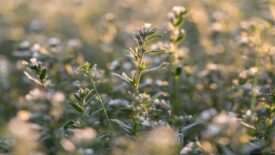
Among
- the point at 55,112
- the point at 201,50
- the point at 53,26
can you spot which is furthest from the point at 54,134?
the point at 53,26

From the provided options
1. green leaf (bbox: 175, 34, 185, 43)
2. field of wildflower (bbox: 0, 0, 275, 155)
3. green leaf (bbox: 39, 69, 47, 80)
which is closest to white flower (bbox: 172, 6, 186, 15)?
field of wildflower (bbox: 0, 0, 275, 155)

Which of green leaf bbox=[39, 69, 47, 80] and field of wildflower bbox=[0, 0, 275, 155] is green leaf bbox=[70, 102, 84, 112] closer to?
field of wildflower bbox=[0, 0, 275, 155]

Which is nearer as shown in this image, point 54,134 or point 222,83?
point 54,134

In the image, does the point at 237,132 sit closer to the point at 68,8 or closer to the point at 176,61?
the point at 176,61

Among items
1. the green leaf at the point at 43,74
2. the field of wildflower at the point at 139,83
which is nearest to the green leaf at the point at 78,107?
the field of wildflower at the point at 139,83

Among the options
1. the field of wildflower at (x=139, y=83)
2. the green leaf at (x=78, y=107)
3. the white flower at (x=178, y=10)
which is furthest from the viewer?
the white flower at (x=178, y=10)

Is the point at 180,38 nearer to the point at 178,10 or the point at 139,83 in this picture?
the point at 178,10

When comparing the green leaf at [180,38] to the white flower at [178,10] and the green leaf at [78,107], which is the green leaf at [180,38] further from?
the green leaf at [78,107]

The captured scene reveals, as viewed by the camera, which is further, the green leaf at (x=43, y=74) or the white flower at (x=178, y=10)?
the white flower at (x=178, y=10)
